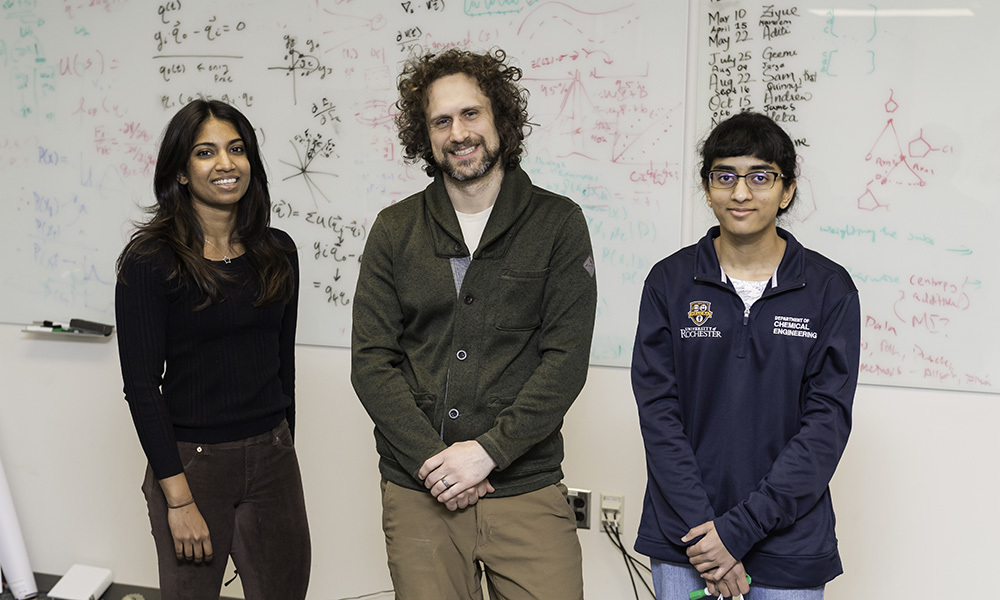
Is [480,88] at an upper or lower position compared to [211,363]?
upper

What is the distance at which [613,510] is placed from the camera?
2.70 m

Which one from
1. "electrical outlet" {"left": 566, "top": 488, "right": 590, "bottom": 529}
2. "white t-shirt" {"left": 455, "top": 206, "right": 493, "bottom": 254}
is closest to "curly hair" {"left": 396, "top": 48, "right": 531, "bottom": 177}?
"white t-shirt" {"left": 455, "top": 206, "right": 493, "bottom": 254}

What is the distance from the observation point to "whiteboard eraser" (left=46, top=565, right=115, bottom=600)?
310 cm

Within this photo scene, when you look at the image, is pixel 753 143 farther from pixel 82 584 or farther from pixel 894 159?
pixel 82 584

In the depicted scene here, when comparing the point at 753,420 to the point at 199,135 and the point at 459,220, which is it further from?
the point at 199,135

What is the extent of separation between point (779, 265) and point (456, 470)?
75cm

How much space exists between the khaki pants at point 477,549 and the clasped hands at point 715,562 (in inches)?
11.1

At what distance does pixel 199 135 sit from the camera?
74.7 inches

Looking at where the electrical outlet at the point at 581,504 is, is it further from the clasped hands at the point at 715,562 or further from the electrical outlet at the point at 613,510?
the clasped hands at the point at 715,562

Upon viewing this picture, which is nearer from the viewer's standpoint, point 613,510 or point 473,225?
point 473,225

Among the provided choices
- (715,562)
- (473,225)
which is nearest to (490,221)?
(473,225)

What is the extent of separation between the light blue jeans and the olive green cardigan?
0.98ft

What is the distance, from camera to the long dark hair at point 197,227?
1843 mm

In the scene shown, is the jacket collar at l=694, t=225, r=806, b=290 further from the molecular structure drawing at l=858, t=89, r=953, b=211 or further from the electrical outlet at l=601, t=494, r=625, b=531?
the electrical outlet at l=601, t=494, r=625, b=531
